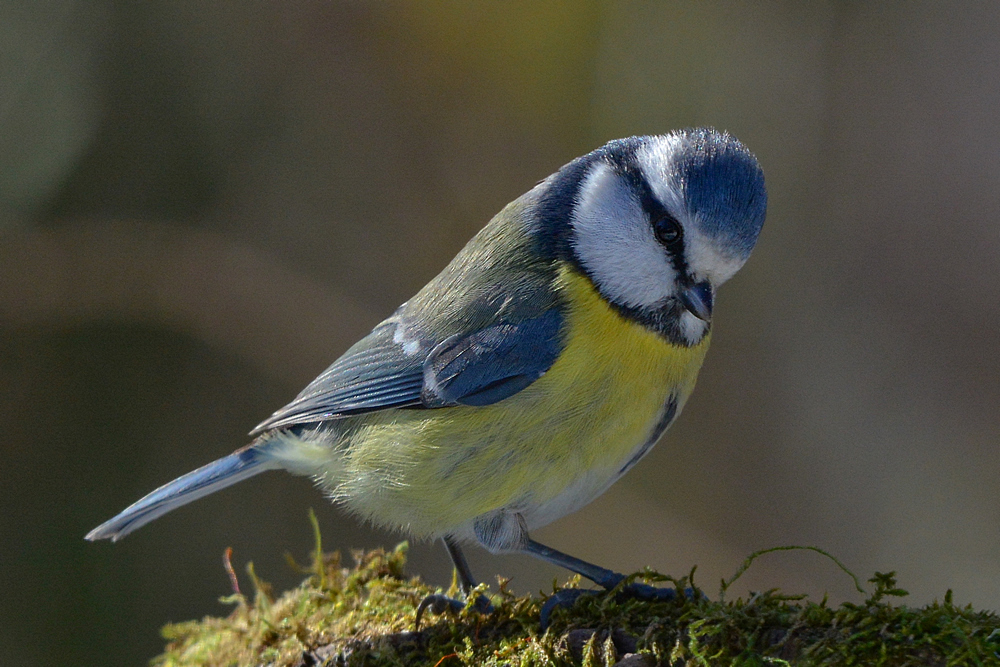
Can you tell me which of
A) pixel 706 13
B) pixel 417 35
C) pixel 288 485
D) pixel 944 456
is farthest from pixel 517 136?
pixel 944 456

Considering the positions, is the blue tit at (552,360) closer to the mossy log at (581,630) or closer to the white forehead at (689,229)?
the white forehead at (689,229)

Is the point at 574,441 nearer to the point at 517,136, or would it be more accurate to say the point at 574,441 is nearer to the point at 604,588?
the point at 604,588

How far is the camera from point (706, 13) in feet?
16.9

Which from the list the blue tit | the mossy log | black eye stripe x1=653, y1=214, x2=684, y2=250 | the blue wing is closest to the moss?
the mossy log

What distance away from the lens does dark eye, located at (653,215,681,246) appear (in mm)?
2264

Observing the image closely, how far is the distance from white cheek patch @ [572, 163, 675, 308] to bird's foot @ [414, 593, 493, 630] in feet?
2.86

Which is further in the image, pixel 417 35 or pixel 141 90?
pixel 417 35

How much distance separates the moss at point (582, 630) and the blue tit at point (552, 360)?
228mm

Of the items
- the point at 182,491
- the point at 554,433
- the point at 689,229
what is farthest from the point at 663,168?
the point at 182,491

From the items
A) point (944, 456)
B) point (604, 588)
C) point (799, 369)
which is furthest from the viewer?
point (799, 369)

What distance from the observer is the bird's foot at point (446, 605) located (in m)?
2.13

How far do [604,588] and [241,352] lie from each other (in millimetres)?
3455

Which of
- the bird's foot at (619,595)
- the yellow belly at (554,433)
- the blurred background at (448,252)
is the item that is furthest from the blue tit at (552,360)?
the blurred background at (448,252)

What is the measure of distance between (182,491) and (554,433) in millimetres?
1245
